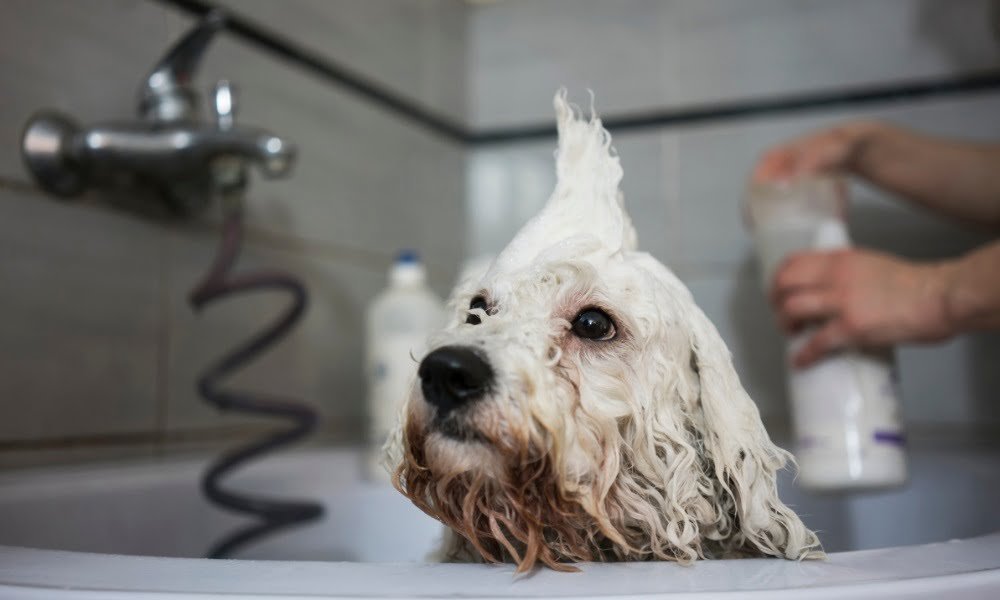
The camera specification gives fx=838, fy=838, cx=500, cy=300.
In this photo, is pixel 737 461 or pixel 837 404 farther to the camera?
pixel 837 404

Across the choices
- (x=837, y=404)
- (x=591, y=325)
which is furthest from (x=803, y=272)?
(x=591, y=325)

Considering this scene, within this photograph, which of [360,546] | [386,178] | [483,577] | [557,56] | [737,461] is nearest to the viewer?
[483,577]

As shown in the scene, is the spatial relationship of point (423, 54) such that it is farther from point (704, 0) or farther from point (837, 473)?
point (837, 473)

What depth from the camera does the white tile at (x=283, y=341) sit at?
1.03m

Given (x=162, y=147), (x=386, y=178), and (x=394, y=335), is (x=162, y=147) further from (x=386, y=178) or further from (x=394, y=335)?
(x=386, y=178)

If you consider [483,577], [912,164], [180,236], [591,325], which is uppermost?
[912,164]

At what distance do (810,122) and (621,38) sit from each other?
374 millimetres

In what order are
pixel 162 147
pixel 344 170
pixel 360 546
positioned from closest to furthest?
pixel 162 147, pixel 360 546, pixel 344 170

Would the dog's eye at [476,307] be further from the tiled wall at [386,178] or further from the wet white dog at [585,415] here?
the tiled wall at [386,178]

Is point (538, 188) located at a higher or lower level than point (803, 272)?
higher

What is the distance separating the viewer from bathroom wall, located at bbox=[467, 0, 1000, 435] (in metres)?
1.39

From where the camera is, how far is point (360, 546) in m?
1.00

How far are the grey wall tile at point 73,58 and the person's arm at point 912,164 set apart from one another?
0.81 metres

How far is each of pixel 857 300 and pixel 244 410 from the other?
0.70 meters
